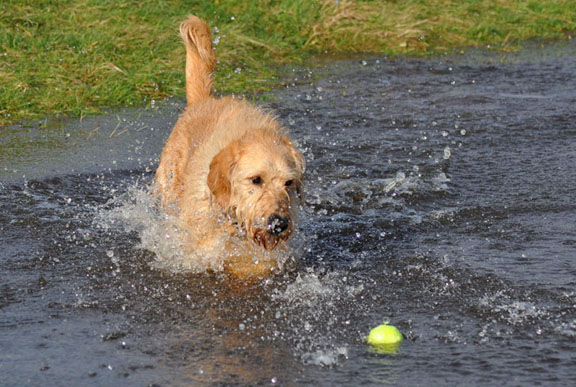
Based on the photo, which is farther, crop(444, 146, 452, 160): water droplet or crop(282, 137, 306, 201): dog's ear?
crop(444, 146, 452, 160): water droplet

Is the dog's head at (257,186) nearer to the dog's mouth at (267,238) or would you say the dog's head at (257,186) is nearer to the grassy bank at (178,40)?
the dog's mouth at (267,238)

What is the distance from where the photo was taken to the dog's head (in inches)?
198

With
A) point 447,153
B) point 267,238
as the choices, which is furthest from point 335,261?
point 447,153

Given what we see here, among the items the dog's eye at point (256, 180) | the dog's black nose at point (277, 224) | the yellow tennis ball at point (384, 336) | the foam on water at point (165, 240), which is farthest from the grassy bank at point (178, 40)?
the yellow tennis ball at point (384, 336)

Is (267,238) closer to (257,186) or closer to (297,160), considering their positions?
(257,186)

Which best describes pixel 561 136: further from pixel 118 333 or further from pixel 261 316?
pixel 118 333

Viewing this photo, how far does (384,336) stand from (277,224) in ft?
3.62

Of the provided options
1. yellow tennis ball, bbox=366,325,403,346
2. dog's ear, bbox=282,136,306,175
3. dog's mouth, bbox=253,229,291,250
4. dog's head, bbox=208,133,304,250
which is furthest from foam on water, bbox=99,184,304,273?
yellow tennis ball, bbox=366,325,403,346

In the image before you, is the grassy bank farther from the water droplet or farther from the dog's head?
the dog's head

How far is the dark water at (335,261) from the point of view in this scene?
4035mm

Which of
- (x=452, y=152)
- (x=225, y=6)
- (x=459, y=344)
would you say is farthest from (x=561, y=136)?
(x=225, y=6)

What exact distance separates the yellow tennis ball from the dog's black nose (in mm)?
1025

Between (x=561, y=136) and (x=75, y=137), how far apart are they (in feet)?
16.0

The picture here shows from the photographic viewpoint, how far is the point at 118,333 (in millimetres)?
4363
